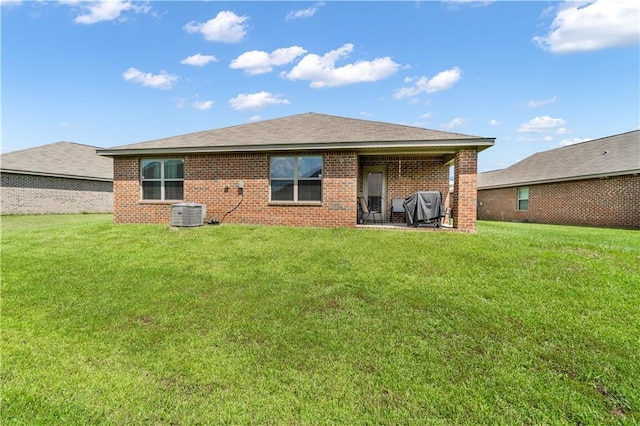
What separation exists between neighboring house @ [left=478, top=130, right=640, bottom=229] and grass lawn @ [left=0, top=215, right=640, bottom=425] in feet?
35.3

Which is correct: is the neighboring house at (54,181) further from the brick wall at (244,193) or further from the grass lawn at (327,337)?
the grass lawn at (327,337)

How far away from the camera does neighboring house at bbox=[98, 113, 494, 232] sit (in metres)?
9.69

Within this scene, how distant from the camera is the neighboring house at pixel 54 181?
58.5ft

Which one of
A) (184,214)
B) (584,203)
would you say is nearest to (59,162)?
(184,214)

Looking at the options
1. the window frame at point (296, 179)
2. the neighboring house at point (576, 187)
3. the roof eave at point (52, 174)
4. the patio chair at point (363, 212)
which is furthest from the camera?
the roof eave at point (52, 174)

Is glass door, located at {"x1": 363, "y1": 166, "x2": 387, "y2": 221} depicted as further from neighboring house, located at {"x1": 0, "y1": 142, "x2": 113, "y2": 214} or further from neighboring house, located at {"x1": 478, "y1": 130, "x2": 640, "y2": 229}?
neighboring house, located at {"x1": 0, "y1": 142, "x2": 113, "y2": 214}

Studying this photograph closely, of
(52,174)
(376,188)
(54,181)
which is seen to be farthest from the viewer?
(54,181)

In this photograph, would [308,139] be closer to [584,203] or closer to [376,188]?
[376,188]

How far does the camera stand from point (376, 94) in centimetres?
1450

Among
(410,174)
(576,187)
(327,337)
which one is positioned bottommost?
(327,337)

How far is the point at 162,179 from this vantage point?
37.7 feet

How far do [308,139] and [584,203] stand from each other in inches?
589

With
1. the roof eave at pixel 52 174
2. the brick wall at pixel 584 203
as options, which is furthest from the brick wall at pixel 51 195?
the brick wall at pixel 584 203

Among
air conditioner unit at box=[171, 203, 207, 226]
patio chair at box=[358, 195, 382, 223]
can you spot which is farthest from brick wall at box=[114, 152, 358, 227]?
patio chair at box=[358, 195, 382, 223]
